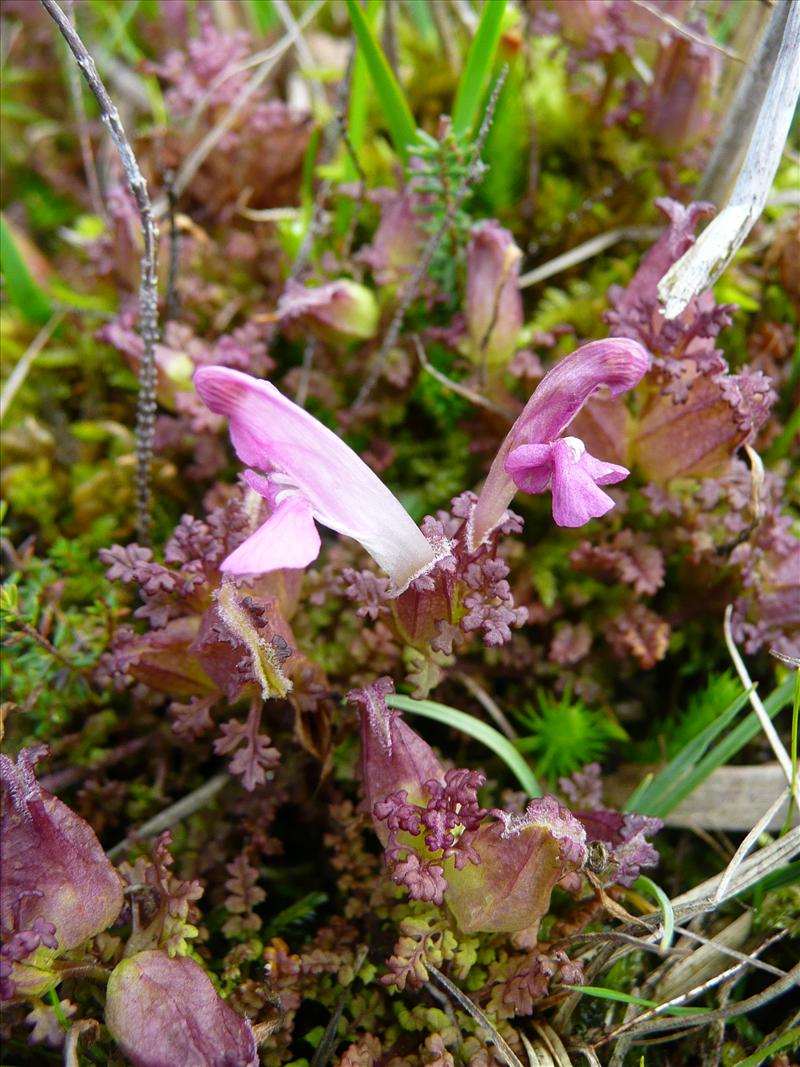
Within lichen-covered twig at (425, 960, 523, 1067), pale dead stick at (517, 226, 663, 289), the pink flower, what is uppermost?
pale dead stick at (517, 226, 663, 289)

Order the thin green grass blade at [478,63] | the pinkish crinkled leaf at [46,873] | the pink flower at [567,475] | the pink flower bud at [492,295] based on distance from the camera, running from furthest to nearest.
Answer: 1. the pink flower bud at [492,295]
2. the thin green grass blade at [478,63]
3. the pinkish crinkled leaf at [46,873]
4. the pink flower at [567,475]

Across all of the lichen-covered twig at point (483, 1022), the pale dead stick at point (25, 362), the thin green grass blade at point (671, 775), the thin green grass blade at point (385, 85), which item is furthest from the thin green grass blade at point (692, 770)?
the pale dead stick at point (25, 362)

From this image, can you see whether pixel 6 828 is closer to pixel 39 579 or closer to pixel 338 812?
pixel 338 812

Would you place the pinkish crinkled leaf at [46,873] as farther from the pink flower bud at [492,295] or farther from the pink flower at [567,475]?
the pink flower bud at [492,295]

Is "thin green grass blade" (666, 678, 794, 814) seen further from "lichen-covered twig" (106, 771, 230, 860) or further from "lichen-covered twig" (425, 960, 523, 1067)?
"lichen-covered twig" (106, 771, 230, 860)

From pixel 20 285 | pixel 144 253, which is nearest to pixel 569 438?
pixel 144 253

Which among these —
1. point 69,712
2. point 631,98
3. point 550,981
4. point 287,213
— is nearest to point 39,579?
point 69,712

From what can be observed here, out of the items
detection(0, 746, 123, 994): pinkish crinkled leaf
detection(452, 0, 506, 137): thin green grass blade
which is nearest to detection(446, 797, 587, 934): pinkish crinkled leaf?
detection(0, 746, 123, 994): pinkish crinkled leaf
